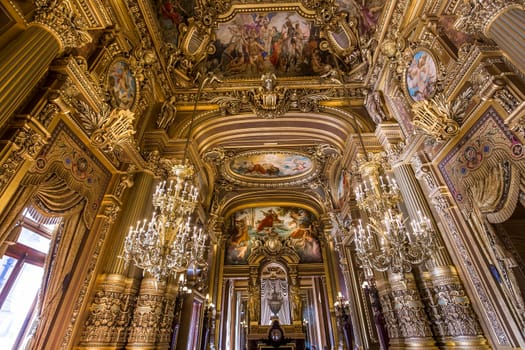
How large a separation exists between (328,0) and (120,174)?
7.88 m

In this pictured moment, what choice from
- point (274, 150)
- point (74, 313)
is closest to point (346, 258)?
point (274, 150)

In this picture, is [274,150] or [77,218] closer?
[77,218]

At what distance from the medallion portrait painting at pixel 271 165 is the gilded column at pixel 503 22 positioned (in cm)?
758

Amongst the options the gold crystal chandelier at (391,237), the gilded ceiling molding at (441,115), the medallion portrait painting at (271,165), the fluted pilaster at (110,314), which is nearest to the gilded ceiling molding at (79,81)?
the fluted pilaster at (110,314)

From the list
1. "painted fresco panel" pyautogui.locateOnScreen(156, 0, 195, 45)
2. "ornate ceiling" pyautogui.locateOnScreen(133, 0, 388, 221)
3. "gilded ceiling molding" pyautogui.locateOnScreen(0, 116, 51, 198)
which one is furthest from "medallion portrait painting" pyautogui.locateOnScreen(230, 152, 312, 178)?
"gilded ceiling molding" pyautogui.locateOnScreen(0, 116, 51, 198)

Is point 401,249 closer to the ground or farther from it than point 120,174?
closer to the ground

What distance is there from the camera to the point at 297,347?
39.4 ft

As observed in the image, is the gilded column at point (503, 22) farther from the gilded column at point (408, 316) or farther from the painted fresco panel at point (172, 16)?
the painted fresco panel at point (172, 16)

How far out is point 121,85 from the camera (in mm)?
5680

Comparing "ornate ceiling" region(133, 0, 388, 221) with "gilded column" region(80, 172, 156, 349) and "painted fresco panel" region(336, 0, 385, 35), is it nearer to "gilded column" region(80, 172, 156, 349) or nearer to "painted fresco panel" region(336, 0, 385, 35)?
"painted fresco panel" region(336, 0, 385, 35)

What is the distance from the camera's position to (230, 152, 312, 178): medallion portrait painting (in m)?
11.2

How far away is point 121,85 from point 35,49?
7.66 feet

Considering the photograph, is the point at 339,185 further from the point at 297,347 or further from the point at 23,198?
the point at 23,198

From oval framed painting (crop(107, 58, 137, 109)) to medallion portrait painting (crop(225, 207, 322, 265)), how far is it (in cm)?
1015
